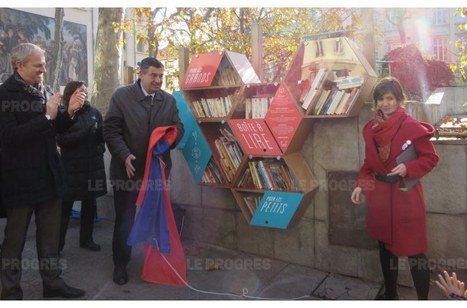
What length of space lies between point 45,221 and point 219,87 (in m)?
2.20

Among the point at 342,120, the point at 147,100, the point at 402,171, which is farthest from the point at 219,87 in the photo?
the point at 402,171

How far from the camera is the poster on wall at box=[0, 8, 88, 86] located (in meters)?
22.8

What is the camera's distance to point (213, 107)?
4.71 m

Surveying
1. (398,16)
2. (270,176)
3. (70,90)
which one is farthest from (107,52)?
(398,16)

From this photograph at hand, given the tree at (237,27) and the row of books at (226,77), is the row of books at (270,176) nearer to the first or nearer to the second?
the row of books at (226,77)

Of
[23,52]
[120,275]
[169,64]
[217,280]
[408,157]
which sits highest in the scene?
[169,64]

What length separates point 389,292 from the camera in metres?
3.50

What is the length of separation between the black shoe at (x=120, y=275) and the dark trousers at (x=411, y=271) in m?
2.31

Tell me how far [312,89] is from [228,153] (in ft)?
3.99

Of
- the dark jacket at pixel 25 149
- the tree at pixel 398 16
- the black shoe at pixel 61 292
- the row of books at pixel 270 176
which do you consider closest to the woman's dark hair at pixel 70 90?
the dark jacket at pixel 25 149

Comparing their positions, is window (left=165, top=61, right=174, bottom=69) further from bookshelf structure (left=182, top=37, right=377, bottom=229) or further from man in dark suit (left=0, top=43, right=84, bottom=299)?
man in dark suit (left=0, top=43, right=84, bottom=299)

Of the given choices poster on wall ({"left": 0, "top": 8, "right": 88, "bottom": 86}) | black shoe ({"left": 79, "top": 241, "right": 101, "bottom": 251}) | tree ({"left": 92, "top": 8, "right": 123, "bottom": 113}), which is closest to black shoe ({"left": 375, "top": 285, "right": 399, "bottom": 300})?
black shoe ({"left": 79, "top": 241, "right": 101, "bottom": 251})

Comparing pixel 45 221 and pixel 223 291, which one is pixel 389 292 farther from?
pixel 45 221

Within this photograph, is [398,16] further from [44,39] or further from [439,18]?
[439,18]
